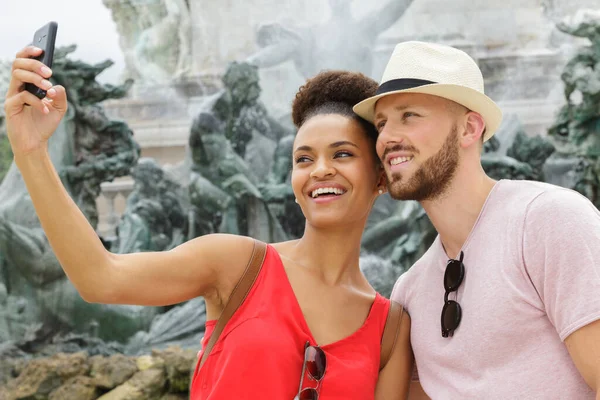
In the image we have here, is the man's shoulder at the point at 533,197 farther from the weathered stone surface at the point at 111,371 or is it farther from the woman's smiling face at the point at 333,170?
the weathered stone surface at the point at 111,371

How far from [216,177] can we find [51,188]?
23.3ft

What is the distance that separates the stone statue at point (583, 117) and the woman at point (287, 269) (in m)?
6.78

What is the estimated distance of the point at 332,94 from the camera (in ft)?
8.67

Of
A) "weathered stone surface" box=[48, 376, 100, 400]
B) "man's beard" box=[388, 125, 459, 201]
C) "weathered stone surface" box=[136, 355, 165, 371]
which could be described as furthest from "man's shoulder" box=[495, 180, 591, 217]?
"weathered stone surface" box=[48, 376, 100, 400]

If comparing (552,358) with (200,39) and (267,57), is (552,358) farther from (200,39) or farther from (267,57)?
(200,39)

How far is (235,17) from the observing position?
37.3 ft

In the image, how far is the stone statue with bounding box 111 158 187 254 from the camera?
9211 millimetres

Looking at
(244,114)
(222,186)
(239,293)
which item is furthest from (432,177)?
(244,114)

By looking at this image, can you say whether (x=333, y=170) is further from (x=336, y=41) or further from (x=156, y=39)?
(x=156, y=39)

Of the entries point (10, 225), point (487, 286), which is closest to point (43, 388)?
point (10, 225)

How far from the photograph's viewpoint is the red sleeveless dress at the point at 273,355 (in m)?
2.22

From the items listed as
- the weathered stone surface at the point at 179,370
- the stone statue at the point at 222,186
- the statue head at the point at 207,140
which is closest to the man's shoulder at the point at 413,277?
the weathered stone surface at the point at 179,370

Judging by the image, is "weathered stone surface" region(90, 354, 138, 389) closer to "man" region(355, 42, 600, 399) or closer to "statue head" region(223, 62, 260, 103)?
"statue head" region(223, 62, 260, 103)

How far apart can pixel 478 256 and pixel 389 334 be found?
404mm
